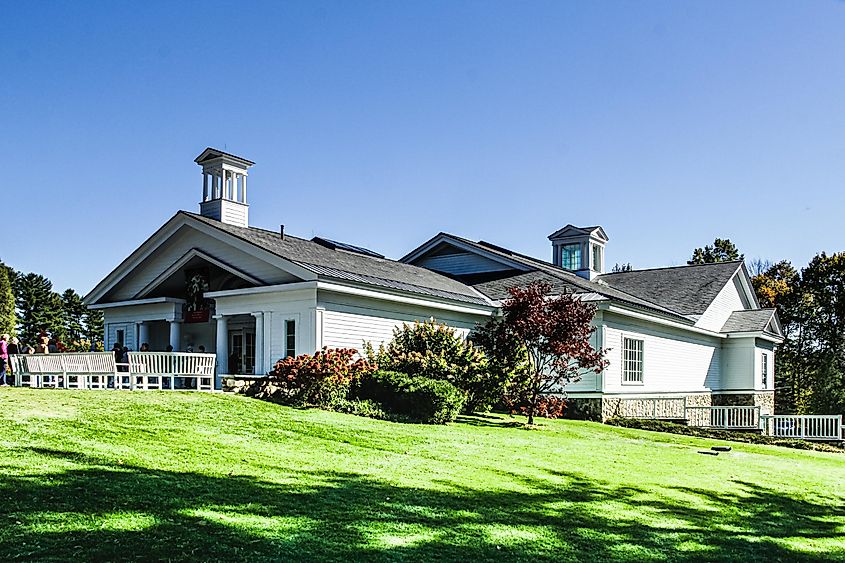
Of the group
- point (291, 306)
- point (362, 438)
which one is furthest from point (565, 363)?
point (362, 438)

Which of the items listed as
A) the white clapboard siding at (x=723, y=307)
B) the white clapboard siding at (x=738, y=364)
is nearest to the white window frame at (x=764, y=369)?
the white clapboard siding at (x=738, y=364)

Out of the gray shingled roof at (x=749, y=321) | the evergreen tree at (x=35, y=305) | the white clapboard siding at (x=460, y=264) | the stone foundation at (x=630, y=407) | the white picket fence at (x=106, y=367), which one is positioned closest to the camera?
the white picket fence at (x=106, y=367)

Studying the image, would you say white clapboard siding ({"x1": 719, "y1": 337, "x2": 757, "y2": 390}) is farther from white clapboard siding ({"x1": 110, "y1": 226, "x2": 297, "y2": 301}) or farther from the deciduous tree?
white clapboard siding ({"x1": 110, "y1": 226, "x2": 297, "y2": 301})

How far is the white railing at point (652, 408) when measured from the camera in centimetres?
2741

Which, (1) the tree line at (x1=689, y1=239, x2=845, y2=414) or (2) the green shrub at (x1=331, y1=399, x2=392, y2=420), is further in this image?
(1) the tree line at (x1=689, y1=239, x2=845, y2=414)

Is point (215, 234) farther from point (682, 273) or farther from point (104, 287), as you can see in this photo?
point (682, 273)

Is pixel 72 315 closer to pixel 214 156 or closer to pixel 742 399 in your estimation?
pixel 214 156

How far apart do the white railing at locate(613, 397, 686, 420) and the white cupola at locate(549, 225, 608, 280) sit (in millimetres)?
7954

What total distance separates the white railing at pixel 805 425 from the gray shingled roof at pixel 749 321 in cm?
961

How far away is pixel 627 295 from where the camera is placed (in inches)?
1294

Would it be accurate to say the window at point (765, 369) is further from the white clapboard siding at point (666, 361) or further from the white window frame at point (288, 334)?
the white window frame at point (288, 334)

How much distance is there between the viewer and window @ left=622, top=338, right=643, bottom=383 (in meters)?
27.7

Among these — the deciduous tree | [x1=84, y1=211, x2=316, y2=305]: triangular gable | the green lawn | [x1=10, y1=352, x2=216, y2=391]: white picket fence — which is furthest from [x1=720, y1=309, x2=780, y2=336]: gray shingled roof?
[x1=10, y1=352, x2=216, y2=391]: white picket fence

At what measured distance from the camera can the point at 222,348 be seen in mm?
24391
